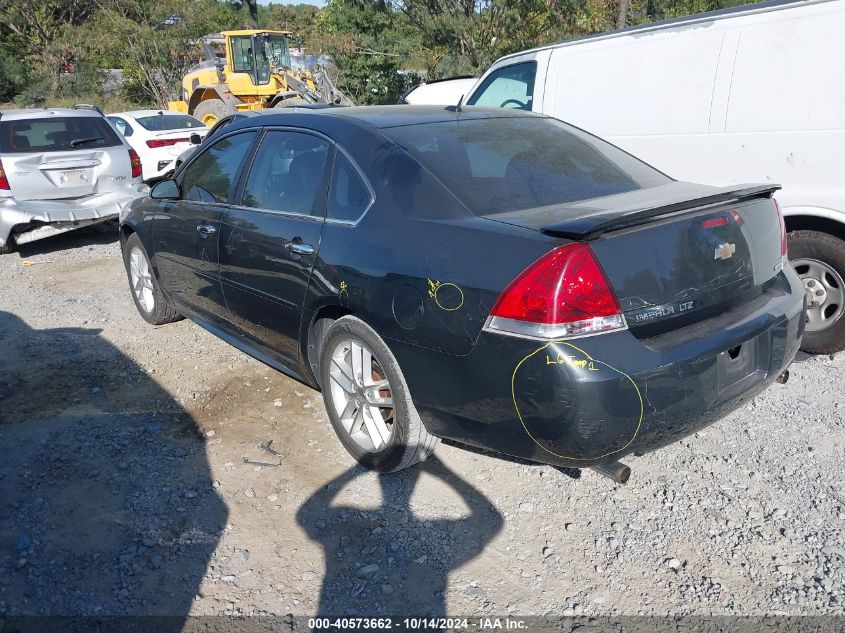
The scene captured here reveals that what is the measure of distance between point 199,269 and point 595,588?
309 centimetres

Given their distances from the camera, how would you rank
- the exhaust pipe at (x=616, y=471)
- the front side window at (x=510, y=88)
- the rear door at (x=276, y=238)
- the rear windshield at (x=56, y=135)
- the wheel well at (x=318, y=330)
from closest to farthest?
the exhaust pipe at (x=616, y=471)
the wheel well at (x=318, y=330)
the rear door at (x=276, y=238)
the front side window at (x=510, y=88)
the rear windshield at (x=56, y=135)

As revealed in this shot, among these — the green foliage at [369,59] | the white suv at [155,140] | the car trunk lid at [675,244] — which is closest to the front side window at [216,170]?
the car trunk lid at [675,244]

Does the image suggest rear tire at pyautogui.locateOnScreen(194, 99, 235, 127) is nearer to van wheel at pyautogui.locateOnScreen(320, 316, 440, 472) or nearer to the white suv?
the white suv

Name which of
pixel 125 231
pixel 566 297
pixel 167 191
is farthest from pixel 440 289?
pixel 125 231

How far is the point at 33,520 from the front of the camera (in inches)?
128

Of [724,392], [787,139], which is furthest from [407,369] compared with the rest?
[787,139]

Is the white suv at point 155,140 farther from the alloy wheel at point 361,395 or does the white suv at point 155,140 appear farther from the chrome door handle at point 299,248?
the alloy wheel at point 361,395

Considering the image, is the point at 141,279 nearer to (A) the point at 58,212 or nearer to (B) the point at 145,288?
(B) the point at 145,288

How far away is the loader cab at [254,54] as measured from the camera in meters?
18.7

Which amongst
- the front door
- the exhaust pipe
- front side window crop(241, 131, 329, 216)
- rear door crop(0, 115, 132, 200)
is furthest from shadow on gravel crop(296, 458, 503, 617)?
rear door crop(0, 115, 132, 200)

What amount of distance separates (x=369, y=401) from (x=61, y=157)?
6797 mm

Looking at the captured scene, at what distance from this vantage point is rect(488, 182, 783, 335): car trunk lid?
2682 mm

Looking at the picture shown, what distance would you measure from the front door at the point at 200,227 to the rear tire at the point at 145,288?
0.43 m

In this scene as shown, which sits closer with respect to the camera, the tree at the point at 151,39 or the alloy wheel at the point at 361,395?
the alloy wheel at the point at 361,395
